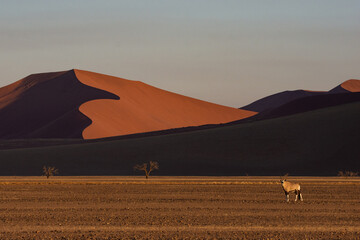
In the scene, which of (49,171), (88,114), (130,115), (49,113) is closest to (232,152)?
(49,171)

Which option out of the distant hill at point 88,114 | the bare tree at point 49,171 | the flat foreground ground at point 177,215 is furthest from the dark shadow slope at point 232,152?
the distant hill at point 88,114

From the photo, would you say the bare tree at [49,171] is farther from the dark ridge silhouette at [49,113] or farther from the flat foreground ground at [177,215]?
the dark ridge silhouette at [49,113]

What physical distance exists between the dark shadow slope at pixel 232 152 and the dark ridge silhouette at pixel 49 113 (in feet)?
178

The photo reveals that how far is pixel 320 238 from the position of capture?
17922 mm

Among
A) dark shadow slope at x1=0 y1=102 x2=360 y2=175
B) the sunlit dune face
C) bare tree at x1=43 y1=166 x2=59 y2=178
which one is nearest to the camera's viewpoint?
bare tree at x1=43 y1=166 x2=59 y2=178

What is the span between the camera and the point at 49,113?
179m

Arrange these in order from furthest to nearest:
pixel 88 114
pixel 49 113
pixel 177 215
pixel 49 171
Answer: pixel 49 113
pixel 88 114
pixel 49 171
pixel 177 215

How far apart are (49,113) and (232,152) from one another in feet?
336

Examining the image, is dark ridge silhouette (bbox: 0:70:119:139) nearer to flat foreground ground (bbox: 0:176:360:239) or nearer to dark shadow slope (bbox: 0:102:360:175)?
dark shadow slope (bbox: 0:102:360:175)

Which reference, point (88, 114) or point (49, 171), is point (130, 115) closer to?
point (88, 114)

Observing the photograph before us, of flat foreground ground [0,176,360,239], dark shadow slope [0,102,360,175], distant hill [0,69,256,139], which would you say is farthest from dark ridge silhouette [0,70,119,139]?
flat foreground ground [0,176,360,239]

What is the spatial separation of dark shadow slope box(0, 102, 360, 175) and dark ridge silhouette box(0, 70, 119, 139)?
54.1 meters

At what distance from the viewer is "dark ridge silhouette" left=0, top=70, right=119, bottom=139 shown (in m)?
154

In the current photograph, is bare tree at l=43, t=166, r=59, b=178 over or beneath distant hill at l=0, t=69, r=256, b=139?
beneath
